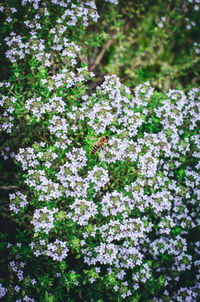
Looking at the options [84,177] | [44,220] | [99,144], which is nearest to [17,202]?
[44,220]

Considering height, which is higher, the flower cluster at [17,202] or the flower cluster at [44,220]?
the flower cluster at [17,202]

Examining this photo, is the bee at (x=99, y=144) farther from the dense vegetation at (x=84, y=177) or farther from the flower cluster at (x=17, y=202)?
the flower cluster at (x=17, y=202)

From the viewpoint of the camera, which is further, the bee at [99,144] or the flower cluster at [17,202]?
the flower cluster at [17,202]

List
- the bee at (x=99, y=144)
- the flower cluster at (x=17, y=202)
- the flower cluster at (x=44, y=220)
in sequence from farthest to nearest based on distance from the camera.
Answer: the flower cluster at (x=17, y=202), the bee at (x=99, y=144), the flower cluster at (x=44, y=220)

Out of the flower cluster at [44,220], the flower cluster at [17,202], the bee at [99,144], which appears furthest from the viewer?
the flower cluster at [17,202]

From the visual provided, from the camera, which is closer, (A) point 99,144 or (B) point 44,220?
(B) point 44,220

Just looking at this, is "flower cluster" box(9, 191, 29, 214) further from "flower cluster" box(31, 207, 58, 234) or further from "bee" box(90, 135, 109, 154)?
"bee" box(90, 135, 109, 154)

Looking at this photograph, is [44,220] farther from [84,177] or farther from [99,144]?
[99,144]

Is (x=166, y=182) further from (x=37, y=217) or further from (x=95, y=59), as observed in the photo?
(x=95, y=59)

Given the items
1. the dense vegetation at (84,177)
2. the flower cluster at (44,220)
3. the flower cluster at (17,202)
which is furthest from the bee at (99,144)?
the flower cluster at (17,202)

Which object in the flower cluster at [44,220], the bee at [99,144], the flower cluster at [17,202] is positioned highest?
the bee at [99,144]
